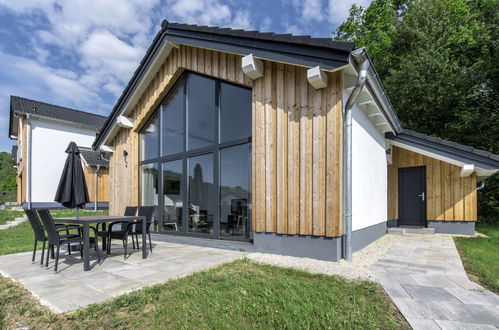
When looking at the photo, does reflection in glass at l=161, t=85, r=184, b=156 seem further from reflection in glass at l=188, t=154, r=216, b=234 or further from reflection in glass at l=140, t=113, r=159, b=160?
reflection in glass at l=188, t=154, r=216, b=234

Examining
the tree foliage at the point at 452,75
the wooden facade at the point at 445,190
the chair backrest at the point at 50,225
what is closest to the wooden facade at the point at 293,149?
the chair backrest at the point at 50,225

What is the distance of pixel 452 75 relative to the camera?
11.6 meters

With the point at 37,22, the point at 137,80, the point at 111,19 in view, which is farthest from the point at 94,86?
the point at 137,80

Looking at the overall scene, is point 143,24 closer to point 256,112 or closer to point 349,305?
point 256,112

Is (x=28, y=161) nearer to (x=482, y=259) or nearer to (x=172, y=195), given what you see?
(x=172, y=195)

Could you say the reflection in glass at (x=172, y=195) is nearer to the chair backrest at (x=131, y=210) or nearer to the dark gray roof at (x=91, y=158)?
the chair backrest at (x=131, y=210)

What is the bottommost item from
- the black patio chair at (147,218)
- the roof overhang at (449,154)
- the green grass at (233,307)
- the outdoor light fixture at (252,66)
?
the green grass at (233,307)

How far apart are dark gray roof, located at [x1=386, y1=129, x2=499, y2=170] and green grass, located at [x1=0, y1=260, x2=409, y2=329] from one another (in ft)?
19.7

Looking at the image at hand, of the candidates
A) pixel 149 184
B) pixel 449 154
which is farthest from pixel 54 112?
pixel 449 154

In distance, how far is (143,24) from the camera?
32.4 feet

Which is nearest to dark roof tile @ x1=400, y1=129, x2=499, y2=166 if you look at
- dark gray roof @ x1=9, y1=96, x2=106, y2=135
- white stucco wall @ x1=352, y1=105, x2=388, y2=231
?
white stucco wall @ x1=352, y1=105, x2=388, y2=231

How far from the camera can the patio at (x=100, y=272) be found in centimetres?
303

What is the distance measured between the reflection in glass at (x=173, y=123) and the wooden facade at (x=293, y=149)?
1734 mm

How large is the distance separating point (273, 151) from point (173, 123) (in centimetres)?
348
